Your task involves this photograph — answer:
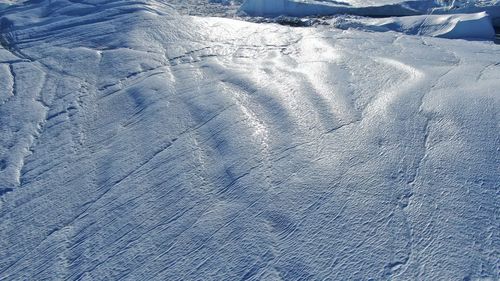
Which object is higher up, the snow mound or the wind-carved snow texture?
the snow mound

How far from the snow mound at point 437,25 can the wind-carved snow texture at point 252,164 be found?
514 mm

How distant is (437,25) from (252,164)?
2451 millimetres

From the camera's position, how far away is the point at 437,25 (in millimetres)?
3346

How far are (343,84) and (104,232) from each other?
1448 mm

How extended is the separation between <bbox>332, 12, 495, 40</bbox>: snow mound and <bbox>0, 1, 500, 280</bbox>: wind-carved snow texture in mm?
514

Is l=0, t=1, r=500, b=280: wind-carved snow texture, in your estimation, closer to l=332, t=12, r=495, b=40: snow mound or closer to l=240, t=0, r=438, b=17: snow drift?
l=332, t=12, r=495, b=40: snow mound

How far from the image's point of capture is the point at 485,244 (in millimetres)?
1330

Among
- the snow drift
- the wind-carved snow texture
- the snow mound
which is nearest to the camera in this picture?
the wind-carved snow texture

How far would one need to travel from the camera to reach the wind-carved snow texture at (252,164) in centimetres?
136

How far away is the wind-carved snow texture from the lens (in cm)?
136

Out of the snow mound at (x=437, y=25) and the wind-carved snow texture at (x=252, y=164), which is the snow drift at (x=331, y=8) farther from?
the wind-carved snow texture at (x=252, y=164)

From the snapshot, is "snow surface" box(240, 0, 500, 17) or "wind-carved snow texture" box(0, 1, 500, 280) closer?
"wind-carved snow texture" box(0, 1, 500, 280)

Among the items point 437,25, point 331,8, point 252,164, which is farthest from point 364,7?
point 252,164

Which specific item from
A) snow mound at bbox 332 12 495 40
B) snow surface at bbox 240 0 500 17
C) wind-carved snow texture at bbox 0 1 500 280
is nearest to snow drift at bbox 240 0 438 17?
snow surface at bbox 240 0 500 17
